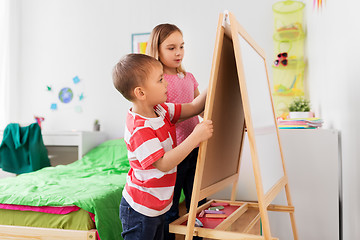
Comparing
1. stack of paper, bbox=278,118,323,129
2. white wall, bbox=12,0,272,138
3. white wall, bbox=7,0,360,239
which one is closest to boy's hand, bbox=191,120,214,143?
stack of paper, bbox=278,118,323,129

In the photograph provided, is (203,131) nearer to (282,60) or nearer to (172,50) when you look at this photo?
(172,50)

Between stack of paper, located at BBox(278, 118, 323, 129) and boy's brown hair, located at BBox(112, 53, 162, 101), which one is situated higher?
boy's brown hair, located at BBox(112, 53, 162, 101)

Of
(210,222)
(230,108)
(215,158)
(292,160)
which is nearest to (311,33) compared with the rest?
(292,160)

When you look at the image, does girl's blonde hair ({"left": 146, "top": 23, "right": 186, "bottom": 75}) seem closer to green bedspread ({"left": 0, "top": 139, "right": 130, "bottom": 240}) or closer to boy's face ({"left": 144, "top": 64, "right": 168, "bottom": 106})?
boy's face ({"left": 144, "top": 64, "right": 168, "bottom": 106})

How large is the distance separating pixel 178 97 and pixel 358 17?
32.3 inches

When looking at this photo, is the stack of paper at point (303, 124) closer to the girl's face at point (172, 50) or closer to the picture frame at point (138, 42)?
the girl's face at point (172, 50)

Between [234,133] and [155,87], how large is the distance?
549 mm

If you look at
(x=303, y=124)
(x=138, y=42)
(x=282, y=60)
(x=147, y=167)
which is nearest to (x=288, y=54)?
(x=282, y=60)

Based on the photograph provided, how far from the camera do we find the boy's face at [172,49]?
1.51m

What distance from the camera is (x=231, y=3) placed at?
3.56 m

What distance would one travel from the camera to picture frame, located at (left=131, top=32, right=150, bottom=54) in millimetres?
3876

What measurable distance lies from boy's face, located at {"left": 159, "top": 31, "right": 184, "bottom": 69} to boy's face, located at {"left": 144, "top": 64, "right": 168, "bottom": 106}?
0.94 feet

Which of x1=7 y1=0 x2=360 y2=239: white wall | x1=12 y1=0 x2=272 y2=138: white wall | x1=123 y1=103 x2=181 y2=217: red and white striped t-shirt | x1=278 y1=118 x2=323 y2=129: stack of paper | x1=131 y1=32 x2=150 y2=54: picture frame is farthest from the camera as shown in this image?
x1=131 y1=32 x2=150 y2=54: picture frame

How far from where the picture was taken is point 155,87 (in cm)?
123
